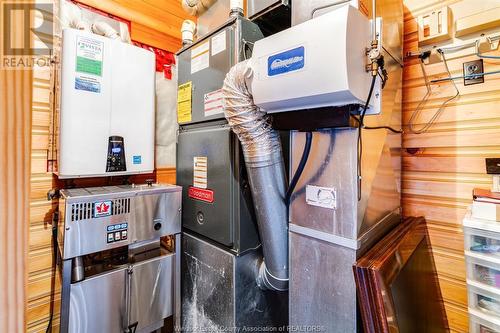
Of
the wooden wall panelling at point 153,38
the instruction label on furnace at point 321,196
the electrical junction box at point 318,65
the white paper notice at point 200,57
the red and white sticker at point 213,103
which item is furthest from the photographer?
the wooden wall panelling at point 153,38

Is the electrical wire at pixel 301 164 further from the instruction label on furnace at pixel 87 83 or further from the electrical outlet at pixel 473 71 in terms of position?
the instruction label on furnace at pixel 87 83

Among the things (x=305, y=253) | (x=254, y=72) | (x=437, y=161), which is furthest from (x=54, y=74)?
(x=437, y=161)

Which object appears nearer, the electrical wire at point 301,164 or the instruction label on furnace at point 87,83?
the electrical wire at point 301,164

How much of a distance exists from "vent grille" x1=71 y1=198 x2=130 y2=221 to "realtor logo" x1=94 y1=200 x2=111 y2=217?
0.05 feet

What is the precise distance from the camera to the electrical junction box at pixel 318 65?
0.79 meters

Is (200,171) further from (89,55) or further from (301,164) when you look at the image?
(89,55)

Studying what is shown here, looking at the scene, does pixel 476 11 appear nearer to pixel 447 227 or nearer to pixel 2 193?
pixel 447 227

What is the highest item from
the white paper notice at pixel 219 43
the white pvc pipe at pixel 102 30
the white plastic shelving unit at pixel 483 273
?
the white pvc pipe at pixel 102 30

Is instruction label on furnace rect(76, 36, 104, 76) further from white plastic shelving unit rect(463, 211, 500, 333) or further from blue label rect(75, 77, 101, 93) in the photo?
white plastic shelving unit rect(463, 211, 500, 333)

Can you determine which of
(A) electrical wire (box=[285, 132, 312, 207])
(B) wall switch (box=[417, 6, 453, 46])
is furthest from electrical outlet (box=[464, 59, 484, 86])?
(A) electrical wire (box=[285, 132, 312, 207])

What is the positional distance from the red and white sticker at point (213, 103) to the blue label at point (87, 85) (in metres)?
0.59

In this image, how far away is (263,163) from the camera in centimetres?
117


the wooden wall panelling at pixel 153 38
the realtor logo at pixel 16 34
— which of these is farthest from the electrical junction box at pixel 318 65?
the wooden wall panelling at pixel 153 38

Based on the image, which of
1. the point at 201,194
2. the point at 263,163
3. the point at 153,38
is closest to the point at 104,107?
the point at 201,194
